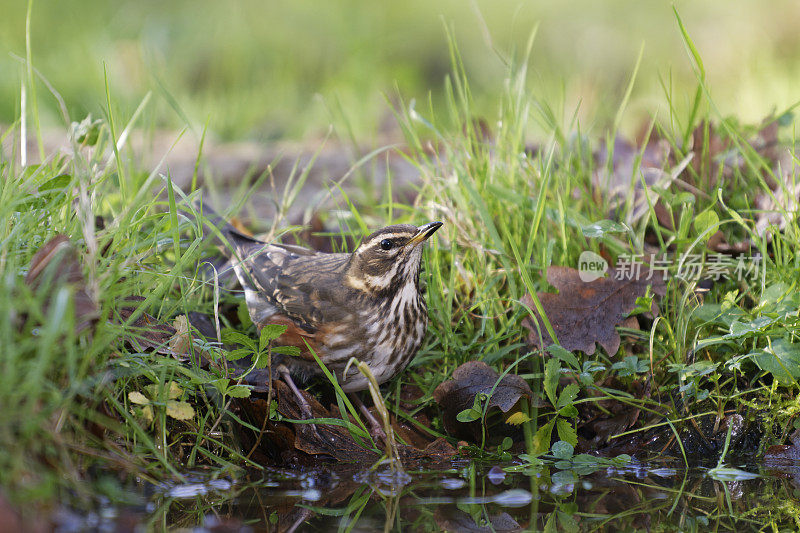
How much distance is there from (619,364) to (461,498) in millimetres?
1210

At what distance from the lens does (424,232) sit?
4.16 metres

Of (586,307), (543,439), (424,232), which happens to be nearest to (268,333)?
(424,232)

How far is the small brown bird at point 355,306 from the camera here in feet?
13.5

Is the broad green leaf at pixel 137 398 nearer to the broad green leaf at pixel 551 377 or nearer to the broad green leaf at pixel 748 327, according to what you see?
the broad green leaf at pixel 551 377

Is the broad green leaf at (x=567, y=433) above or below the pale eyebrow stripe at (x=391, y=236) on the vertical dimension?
below

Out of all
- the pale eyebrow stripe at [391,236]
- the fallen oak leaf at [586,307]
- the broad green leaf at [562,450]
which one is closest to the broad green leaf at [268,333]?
the pale eyebrow stripe at [391,236]

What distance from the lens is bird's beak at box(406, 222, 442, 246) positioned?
411 cm

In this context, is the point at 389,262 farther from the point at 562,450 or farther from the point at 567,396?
the point at 562,450

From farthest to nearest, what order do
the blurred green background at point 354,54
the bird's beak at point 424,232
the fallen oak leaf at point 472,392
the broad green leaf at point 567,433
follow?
1. the blurred green background at point 354,54
2. the bird's beak at point 424,232
3. the fallen oak leaf at point 472,392
4. the broad green leaf at point 567,433

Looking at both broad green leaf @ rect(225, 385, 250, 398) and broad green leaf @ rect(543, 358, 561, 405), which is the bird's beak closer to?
broad green leaf @ rect(543, 358, 561, 405)

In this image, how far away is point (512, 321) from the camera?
14.0ft

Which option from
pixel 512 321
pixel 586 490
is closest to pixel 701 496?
pixel 586 490

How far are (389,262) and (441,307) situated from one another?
39 cm

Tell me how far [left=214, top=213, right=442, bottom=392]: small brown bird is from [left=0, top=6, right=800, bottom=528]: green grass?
237 mm
